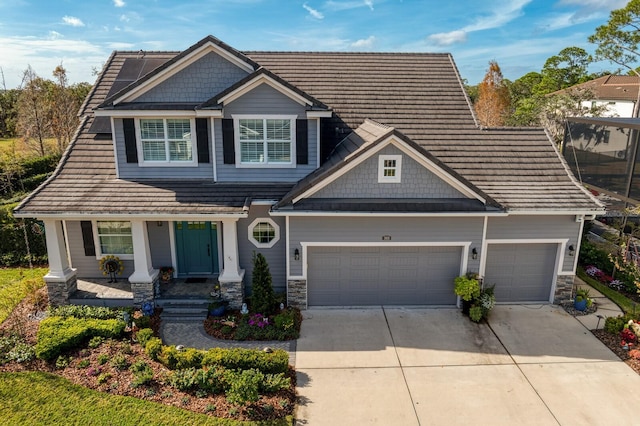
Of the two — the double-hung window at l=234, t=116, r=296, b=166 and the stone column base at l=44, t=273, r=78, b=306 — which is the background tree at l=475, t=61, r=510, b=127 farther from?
the stone column base at l=44, t=273, r=78, b=306

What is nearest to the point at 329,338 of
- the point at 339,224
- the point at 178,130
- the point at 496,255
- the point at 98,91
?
the point at 339,224

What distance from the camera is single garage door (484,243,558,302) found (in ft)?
44.2

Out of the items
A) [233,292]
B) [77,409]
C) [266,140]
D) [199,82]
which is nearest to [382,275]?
[233,292]

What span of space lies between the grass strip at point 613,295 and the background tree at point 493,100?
26724mm

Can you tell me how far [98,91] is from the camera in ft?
51.4

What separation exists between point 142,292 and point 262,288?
3605 mm

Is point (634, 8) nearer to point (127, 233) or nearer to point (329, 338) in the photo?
point (329, 338)

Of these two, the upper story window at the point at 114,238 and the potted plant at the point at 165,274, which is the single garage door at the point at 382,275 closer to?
the potted plant at the point at 165,274

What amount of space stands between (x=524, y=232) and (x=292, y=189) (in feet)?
23.2

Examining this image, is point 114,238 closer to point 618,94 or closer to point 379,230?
point 379,230

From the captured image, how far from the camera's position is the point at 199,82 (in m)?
13.5

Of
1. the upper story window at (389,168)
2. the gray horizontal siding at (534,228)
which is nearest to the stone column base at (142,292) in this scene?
the upper story window at (389,168)

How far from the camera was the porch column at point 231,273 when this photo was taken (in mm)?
12703

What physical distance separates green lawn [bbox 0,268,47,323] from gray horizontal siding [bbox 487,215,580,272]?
46.8 feet
